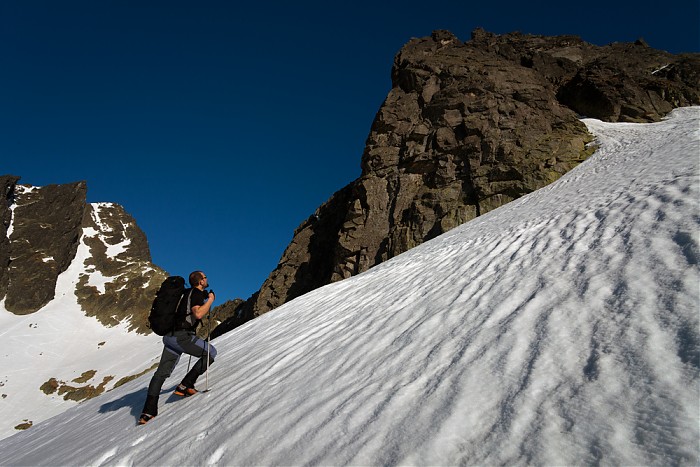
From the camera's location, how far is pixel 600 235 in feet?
18.0

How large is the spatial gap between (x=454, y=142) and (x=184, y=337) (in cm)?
2390

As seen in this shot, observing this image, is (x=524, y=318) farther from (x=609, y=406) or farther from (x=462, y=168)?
(x=462, y=168)

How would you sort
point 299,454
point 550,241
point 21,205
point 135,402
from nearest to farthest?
point 299,454 < point 550,241 < point 135,402 < point 21,205

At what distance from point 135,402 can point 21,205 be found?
12092 cm

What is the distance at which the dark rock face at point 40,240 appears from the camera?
80.4 meters

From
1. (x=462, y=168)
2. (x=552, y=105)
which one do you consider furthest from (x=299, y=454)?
(x=552, y=105)

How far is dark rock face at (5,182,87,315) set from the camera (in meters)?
80.4

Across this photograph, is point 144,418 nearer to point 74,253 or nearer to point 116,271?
point 116,271

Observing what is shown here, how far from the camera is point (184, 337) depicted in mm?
5230

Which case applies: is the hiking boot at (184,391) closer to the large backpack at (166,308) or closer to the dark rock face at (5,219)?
the large backpack at (166,308)

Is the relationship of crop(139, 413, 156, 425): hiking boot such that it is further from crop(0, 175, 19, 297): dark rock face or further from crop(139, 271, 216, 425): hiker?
crop(0, 175, 19, 297): dark rock face

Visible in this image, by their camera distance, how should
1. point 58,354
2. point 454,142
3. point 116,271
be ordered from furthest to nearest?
point 116,271 < point 58,354 < point 454,142

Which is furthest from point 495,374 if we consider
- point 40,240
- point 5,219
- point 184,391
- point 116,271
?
point 5,219

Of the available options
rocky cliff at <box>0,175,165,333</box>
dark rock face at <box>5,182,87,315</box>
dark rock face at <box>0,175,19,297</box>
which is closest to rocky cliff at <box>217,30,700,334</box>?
rocky cliff at <box>0,175,165,333</box>
